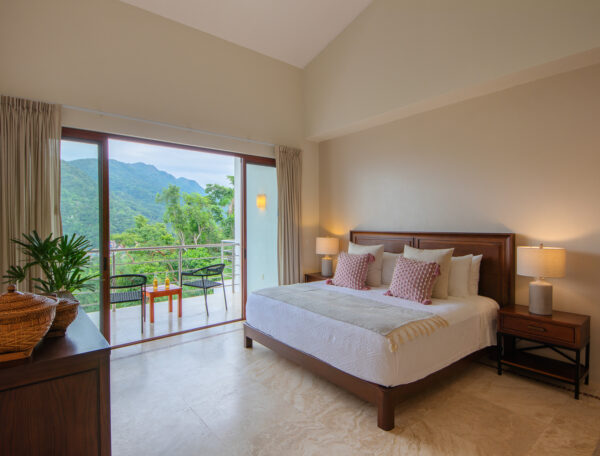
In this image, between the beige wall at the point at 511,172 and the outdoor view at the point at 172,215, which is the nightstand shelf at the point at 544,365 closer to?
the beige wall at the point at 511,172

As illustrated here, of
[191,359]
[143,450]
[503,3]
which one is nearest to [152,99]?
[191,359]

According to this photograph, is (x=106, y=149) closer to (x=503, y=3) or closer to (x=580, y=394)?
(x=503, y=3)

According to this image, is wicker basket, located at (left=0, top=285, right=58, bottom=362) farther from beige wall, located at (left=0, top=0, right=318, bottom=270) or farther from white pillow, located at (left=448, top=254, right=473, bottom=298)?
white pillow, located at (left=448, top=254, right=473, bottom=298)

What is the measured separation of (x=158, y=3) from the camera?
3.56 metres

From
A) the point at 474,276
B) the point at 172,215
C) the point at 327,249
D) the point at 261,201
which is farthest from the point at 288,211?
the point at 172,215

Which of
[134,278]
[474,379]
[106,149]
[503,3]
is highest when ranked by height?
[503,3]

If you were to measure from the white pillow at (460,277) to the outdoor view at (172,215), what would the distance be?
10.3 ft

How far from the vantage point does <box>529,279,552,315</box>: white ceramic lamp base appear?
279cm

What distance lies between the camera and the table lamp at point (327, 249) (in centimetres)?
481

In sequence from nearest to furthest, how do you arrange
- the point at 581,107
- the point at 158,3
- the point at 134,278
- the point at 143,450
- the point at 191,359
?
the point at 143,450 → the point at 581,107 → the point at 191,359 → the point at 158,3 → the point at 134,278

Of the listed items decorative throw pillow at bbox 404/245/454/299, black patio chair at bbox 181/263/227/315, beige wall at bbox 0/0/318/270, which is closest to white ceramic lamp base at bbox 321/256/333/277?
black patio chair at bbox 181/263/227/315

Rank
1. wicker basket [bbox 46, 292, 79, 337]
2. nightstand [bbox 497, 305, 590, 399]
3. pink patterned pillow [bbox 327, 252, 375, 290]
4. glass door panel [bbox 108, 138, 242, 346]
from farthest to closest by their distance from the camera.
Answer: glass door panel [bbox 108, 138, 242, 346]
pink patterned pillow [bbox 327, 252, 375, 290]
nightstand [bbox 497, 305, 590, 399]
wicker basket [bbox 46, 292, 79, 337]

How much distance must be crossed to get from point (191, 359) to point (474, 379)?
264 centimetres

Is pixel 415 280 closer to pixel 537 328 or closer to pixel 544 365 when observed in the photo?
pixel 537 328
